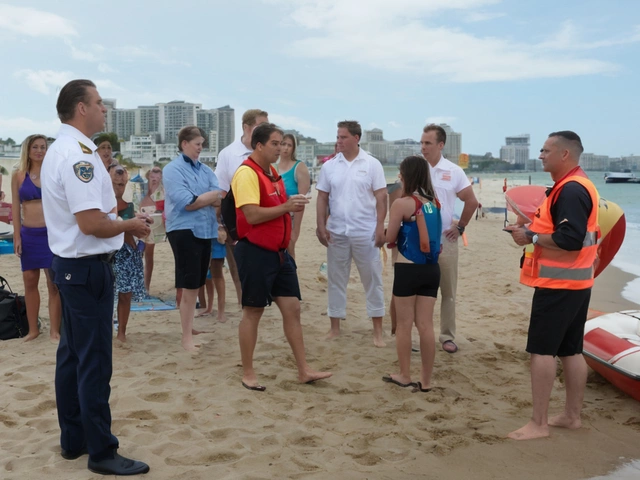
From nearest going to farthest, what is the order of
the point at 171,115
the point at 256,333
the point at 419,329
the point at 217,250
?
the point at 256,333 < the point at 419,329 < the point at 217,250 < the point at 171,115

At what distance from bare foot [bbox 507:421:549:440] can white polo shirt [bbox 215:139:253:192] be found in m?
3.57

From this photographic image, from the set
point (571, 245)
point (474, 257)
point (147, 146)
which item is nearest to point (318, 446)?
point (571, 245)

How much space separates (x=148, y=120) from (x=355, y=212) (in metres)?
103

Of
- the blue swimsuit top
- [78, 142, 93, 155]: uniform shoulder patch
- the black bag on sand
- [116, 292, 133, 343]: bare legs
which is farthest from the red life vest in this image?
the black bag on sand

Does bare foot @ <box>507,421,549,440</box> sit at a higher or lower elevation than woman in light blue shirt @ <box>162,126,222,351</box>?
lower

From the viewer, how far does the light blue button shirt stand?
17.0ft

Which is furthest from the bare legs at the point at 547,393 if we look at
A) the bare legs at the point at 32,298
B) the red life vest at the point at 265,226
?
the bare legs at the point at 32,298

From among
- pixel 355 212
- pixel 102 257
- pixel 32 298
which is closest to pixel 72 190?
pixel 102 257

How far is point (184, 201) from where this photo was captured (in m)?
5.14

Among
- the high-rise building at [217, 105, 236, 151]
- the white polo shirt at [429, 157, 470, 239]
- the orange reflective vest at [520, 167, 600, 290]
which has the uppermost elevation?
the high-rise building at [217, 105, 236, 151]

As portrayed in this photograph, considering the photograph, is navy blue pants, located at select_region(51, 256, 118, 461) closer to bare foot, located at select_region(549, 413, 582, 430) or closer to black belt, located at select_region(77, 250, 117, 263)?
black belt, located at select_region(77, 250, 117, 263)

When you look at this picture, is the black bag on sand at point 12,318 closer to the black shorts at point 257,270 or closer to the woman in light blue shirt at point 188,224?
the woman in light blue shirt at point 188,224

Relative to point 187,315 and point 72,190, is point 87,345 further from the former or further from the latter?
point 187,315

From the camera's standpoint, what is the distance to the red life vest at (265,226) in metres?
4.14
